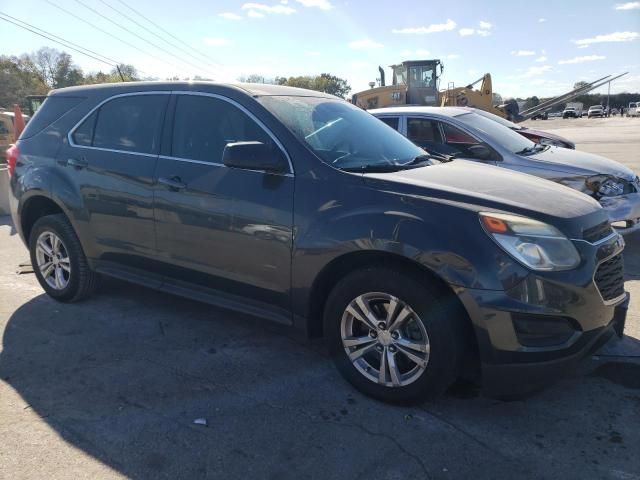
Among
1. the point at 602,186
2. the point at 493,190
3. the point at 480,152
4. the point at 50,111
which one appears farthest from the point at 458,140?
the point at 50,111

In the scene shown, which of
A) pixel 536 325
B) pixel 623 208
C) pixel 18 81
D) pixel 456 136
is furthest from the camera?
pixel 18 81

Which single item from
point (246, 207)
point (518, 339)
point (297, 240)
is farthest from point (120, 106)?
point (518, 339)

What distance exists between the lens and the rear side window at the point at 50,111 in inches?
180

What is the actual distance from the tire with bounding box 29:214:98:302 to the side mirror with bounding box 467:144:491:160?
15.0ft

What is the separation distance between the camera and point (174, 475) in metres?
2.50

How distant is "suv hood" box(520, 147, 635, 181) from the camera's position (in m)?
6.23

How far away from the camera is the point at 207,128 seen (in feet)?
12.4

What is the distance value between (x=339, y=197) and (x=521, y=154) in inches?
168

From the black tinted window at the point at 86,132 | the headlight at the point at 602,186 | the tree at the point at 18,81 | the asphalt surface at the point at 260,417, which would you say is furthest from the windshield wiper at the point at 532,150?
the tree at the point at 18,81

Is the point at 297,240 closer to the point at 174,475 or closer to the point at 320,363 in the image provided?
the point at 320,363

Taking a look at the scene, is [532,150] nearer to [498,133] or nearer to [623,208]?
[498,133]

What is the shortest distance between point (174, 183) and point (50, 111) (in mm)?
1819

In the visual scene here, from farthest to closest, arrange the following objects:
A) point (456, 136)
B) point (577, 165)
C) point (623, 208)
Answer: point (456, 136) < point (577, 165) < point (623, 208)

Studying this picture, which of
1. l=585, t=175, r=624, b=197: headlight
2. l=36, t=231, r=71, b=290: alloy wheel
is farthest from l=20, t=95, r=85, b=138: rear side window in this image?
l=585, t=175, r=624, b=197: headlight
